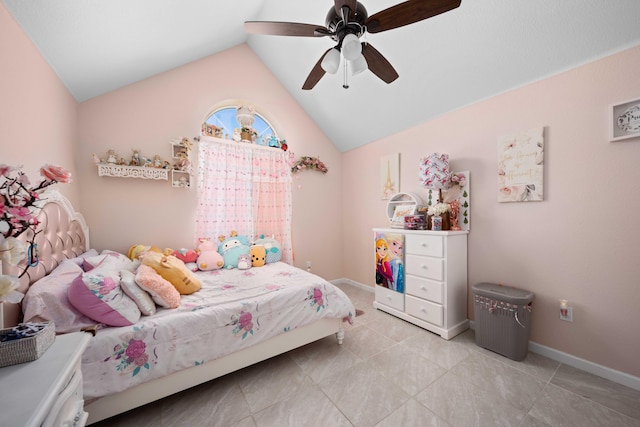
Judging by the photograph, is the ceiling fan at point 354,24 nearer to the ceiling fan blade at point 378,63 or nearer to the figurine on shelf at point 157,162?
the ceiling fan blade at point 378,63

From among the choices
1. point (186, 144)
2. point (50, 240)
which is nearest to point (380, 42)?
point (186, 144)

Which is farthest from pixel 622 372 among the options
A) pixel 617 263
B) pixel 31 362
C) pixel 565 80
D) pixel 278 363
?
pixel 31 362

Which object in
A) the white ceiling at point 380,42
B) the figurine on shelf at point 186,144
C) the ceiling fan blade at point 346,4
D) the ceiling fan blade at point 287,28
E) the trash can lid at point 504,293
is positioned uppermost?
the white ceiling at point 380,42

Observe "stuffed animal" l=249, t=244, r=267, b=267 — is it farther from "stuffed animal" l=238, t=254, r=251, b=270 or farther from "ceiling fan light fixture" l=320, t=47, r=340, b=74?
"ceiling fan light fixture" l=320, t=47, r=340, b=74

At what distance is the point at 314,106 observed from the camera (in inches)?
138

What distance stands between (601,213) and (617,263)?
36 cm

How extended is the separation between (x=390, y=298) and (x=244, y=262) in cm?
176

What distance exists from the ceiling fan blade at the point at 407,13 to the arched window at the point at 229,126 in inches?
88.4

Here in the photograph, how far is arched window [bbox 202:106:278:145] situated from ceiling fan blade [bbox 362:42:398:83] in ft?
6.52

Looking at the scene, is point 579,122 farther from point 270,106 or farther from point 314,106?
point 270,106

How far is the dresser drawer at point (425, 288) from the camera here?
7.60 ft

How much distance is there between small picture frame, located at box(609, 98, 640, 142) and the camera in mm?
1605

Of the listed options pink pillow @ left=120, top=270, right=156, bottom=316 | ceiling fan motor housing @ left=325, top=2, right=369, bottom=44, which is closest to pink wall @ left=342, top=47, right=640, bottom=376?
ceiling fan motor housing @ left=325, top=2, right=369, bottom=44

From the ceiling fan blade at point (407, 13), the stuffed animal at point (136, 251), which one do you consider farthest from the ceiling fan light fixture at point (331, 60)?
the stuffed animal at point (136, 251)
